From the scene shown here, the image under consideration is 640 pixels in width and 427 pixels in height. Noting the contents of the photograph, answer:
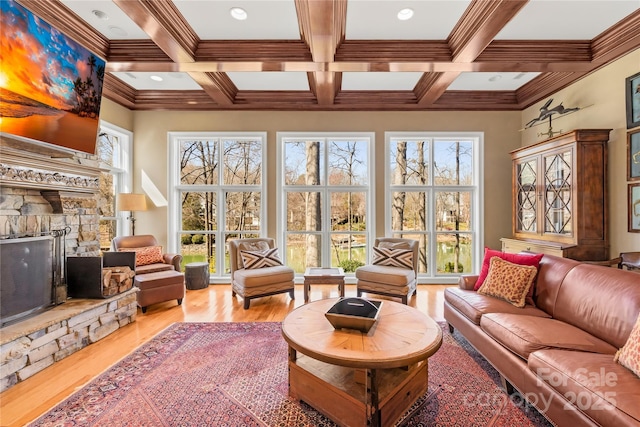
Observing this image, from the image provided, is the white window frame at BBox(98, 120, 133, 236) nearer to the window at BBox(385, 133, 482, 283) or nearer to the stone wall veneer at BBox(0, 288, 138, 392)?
the stone wall veneer at BBox(0, 288, 138, 392)

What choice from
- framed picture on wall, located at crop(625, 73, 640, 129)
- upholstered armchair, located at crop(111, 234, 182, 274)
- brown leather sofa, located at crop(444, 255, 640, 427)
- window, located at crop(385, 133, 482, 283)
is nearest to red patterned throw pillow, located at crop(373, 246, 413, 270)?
window, located at crop(385, 133, 482, 283)

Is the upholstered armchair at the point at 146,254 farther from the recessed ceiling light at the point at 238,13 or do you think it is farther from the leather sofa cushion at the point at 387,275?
the recessed ceiling light at the point at 238,13

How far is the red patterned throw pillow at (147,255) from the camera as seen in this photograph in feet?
12.8

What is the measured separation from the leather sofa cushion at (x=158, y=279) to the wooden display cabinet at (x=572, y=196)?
190 inches

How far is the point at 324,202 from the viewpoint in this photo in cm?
495

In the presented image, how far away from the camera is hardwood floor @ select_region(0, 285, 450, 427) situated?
1888 mm

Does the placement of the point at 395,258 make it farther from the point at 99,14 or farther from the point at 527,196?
the point at 99,14

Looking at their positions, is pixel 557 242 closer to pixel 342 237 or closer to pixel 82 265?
pixel 342 237

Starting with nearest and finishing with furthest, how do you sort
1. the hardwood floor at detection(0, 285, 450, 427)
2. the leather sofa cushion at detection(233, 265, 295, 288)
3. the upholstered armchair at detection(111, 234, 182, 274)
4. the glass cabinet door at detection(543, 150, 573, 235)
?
1. the hardwood floor at detection(0, 285, 450, 427)
2. the glass cabinet door at detection(543, 150, 573, 235)
3. the leather sofa cushion at detection(233, 265, 295, 288)
4. the upholstered armchair at detection(111, 234, 182, 274)

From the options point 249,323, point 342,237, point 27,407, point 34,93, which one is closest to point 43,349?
point 27,407

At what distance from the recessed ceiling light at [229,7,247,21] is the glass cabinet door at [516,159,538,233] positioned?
4.15 m

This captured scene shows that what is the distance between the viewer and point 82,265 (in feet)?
9.47

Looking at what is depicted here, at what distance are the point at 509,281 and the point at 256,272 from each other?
2.87m

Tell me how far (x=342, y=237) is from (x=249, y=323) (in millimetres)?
2350
